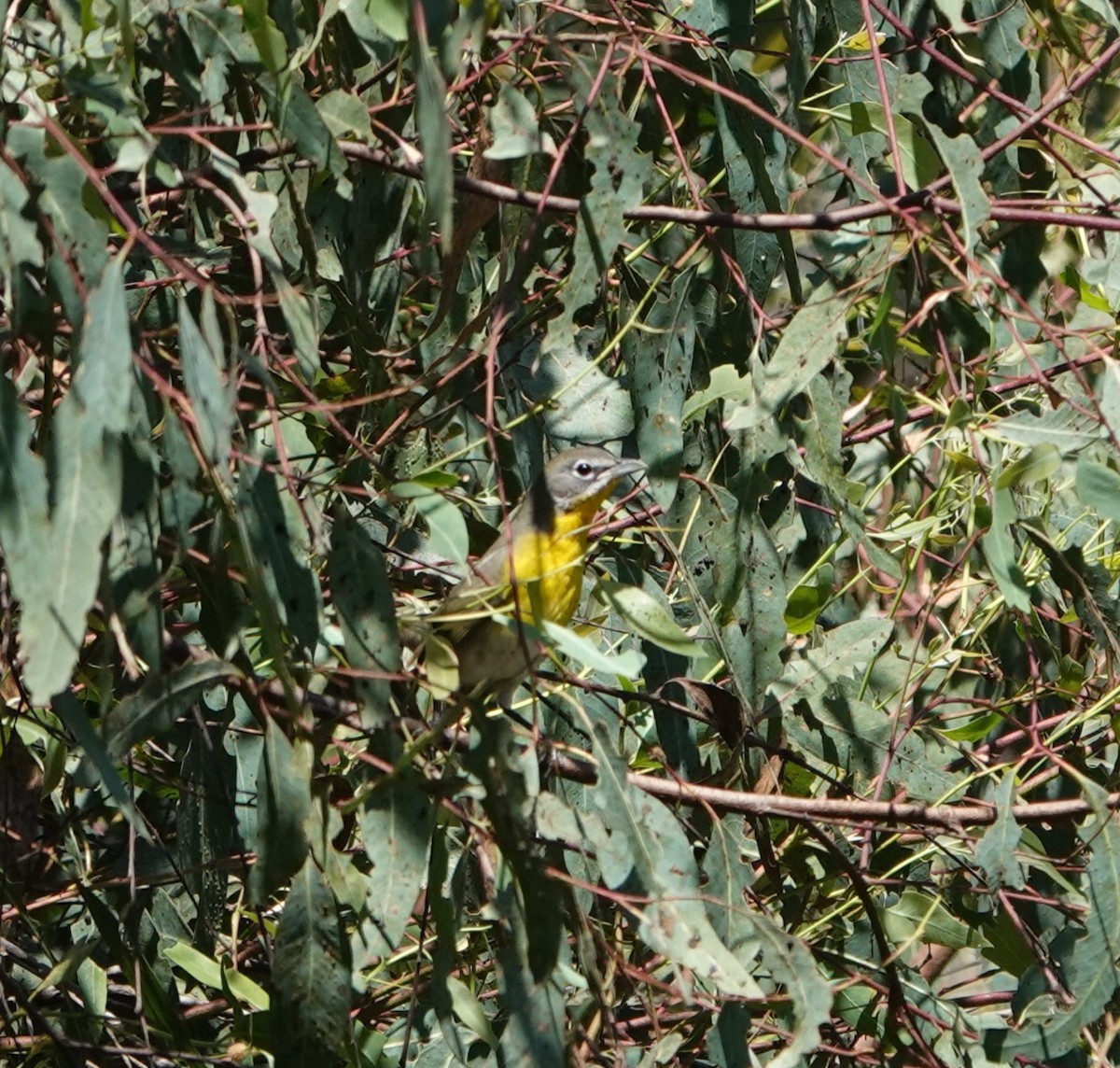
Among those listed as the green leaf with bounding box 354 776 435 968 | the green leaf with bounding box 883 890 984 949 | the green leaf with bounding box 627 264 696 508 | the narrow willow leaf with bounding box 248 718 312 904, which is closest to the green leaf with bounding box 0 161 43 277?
the narrow willow leaf with bounding box 248 718 312 904

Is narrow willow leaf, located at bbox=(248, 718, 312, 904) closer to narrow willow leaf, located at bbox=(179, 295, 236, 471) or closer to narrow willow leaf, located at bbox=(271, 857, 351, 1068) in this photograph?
narrow willow leaf, located at bbox=(271, 857, 351, 1068)

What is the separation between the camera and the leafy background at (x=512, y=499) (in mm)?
1807

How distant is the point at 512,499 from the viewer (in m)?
3.78

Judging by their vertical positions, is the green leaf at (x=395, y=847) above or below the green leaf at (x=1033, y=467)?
below

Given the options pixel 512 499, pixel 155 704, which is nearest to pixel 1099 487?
pixel 155 704

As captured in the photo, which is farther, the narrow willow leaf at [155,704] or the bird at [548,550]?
the bird at [548,550]

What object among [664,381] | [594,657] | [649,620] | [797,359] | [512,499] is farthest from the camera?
[512,499]

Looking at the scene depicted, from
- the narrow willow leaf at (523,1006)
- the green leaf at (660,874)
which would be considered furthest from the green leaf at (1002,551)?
the narrow willow leaf at (523,1006)

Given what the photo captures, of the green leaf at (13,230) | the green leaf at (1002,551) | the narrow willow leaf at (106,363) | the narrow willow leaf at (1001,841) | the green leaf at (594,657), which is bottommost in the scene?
the narrow willow leaf at (1001,841)

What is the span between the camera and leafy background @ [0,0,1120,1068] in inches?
71.1

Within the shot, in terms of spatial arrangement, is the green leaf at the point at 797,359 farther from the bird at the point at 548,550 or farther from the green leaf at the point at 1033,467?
the bird at the point at 548,550

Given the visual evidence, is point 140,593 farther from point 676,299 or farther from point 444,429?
point 444,429

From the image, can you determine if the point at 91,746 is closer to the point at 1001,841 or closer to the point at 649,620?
the point at 649,620

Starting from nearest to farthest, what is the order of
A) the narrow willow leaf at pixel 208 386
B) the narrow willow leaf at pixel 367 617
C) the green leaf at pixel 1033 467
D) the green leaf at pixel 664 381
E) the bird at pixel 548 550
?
the narrow willow leaf at pixel 208 386, the narrow willow leaf at pixel 367 617, the green leaf at pixel 1033 467, the green leaf at pixel 664 381, the bird at pixel 548 550
